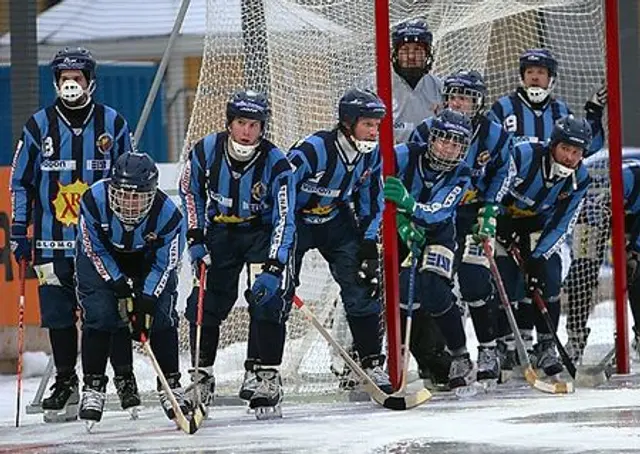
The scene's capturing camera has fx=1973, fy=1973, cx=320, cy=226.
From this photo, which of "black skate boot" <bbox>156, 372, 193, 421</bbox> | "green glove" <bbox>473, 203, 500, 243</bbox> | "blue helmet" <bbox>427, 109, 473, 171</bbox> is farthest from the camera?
"green glove" <bbox>473, 203, 500, 243</bbox>

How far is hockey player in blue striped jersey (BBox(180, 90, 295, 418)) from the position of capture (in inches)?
319

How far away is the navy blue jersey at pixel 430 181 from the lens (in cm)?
887

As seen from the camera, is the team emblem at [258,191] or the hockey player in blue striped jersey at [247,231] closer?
the hockey player in blue striped jersey at [247,231]

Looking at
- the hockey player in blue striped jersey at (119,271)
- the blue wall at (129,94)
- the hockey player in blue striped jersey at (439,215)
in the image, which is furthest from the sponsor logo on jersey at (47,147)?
the blue wall at (129,94)

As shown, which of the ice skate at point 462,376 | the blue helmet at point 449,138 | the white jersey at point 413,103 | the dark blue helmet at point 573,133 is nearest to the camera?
the blue helmet at point 449,138

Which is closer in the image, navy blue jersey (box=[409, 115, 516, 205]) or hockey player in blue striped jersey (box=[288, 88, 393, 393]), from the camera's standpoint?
hockey player in blue striped jersey (box=[288, 88, 393, 393])

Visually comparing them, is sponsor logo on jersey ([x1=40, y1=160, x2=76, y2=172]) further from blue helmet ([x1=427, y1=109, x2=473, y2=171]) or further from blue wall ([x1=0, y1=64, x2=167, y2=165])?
blue wall ([x1=0, y1=64, x2=167, y2=165])

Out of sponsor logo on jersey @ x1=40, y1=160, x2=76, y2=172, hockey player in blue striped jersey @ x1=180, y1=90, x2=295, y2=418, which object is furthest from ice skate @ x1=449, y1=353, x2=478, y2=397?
sponsor logo on jersey @ x1=40, y1=160, x2=76, y2=172

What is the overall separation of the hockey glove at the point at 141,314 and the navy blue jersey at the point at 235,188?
0.48 m

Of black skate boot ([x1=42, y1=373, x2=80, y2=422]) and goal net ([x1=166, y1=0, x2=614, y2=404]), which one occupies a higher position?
goal net ([x1=166, y1=0, x2=614, y2=404])

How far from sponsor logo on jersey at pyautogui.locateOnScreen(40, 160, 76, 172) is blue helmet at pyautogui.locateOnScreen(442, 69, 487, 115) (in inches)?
73.7

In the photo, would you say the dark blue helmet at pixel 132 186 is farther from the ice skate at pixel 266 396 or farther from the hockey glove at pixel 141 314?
the ice skate at pixel 266 396

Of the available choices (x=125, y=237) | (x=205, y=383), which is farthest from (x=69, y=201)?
(x=205, y=383)

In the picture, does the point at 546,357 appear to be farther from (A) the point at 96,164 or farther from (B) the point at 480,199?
(A) the point at 96,164
